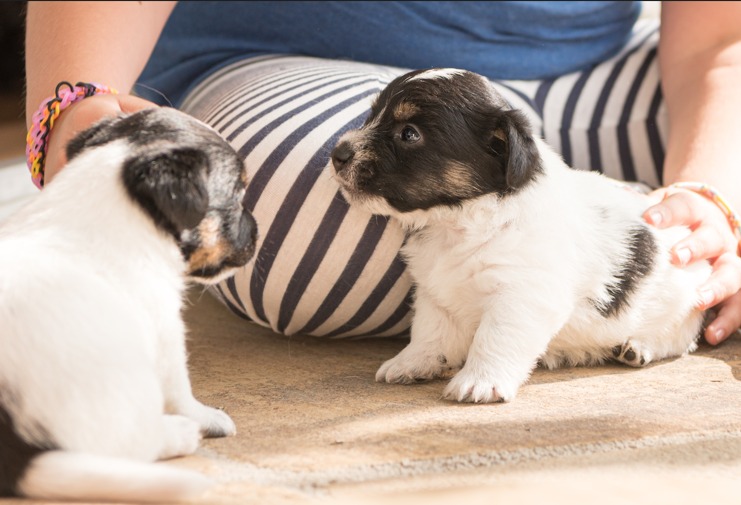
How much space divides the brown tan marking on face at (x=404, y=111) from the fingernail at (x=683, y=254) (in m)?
1.07

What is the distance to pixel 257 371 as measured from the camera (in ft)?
9.58

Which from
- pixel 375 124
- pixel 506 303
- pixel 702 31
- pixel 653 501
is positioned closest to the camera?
pixel 653 501

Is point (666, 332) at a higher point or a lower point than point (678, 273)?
lower

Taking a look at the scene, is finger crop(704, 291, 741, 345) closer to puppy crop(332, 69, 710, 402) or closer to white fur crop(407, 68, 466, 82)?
puppy crop(332, 69, 710, 402)

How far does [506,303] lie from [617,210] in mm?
610

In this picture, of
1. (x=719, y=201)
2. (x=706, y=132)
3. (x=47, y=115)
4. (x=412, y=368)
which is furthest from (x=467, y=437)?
(x=706, y=132)

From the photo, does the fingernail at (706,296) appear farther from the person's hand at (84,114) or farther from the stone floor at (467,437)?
the person's hand at (84,114)

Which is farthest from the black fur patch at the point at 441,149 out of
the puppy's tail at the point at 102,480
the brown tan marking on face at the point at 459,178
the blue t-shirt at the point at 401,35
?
the puppy's tail at the point at 102,480

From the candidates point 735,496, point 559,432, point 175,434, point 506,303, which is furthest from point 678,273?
point 175,434

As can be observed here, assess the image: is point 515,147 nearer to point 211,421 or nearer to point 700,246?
point 700,246

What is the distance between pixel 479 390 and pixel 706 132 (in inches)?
69.7

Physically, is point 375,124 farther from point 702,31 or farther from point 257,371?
point 702,31

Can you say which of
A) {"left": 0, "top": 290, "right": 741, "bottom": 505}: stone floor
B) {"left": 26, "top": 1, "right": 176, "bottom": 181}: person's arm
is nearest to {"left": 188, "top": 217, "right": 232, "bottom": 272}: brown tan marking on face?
{"left": 0, "top": 290, "right": 741, "bottom": 505}: stone floor

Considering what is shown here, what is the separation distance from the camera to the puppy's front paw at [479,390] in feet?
8.29
